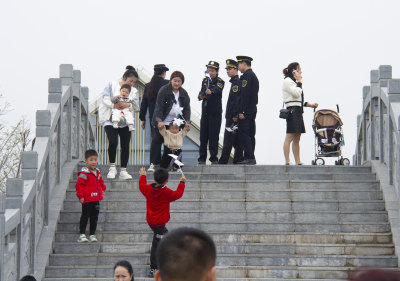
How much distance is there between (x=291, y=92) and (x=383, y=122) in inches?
59.0

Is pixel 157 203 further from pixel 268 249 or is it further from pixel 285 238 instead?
pixel 285 238

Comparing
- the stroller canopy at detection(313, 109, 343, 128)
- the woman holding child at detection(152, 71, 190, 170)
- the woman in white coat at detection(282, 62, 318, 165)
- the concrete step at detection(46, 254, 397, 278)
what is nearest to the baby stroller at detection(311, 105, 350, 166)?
the stroller canopy at detection(313, 109, 343, 128)

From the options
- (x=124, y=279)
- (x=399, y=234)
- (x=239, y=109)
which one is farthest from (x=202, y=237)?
(x=239, y=109)

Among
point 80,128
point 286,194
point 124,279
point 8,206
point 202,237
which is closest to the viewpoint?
point 202,237

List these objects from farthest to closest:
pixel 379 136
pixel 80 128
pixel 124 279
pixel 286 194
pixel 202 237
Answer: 1. pixel 80 128
2. pixel 379 136
3. pixel 286 194
4. pixel 124 279
5. pixel 202 237

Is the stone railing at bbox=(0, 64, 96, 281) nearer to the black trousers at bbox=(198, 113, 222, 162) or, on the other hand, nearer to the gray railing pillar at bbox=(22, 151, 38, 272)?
the gray railing pillar at bbox=(22, 151, 38, 272)

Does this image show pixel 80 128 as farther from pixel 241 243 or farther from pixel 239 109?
pixel 241 243

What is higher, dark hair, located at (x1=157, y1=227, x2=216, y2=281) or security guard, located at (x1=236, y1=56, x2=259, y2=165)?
security guard, located at (x1=236, y1=56, x2=259, y2=165)

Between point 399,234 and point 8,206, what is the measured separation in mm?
4728

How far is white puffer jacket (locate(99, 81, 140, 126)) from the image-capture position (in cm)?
1242

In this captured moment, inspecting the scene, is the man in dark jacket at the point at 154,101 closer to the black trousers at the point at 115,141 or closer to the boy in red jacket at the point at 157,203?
the black trousers at the point at 115,141

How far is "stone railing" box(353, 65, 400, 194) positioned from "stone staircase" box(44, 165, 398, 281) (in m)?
0.41

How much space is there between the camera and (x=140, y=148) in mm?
44000

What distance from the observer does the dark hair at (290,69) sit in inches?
532
